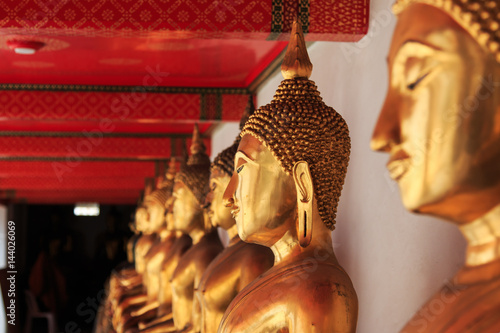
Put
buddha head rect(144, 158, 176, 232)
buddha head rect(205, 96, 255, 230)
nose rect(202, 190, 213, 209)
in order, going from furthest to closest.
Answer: buddha head rect(144, 158, 176, 232), nose rect(202, 190, 213, 209), buddha head rect(205, 96, 255, 230)

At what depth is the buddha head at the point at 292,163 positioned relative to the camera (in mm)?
1811

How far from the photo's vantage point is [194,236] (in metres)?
3.34

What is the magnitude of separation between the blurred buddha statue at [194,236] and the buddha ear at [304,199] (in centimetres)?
110

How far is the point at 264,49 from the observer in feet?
10.6

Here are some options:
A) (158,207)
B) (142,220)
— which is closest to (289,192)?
(158,207)

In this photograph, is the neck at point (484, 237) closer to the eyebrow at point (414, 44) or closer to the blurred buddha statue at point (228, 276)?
the eyebrow at point (414, 44)

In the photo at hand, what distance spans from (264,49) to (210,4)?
1.23 meters

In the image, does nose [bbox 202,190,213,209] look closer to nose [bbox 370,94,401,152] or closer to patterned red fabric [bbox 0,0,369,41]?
patterned red fabric [bbox 0,0,369,41]

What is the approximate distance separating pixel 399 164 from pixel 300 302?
74 centimetres

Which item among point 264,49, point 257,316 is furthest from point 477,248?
point 264,49

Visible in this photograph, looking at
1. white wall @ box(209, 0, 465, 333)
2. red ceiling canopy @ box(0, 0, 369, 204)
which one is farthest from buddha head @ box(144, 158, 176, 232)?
white wall @ box(209, 0, 465, 333)

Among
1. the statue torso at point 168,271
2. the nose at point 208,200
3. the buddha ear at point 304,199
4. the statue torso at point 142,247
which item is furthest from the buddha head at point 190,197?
the statue torso at point 142,247

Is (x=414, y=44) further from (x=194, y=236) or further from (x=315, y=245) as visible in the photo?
(x=194, y=236)

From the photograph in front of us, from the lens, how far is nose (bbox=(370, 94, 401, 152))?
1050 millimetres
